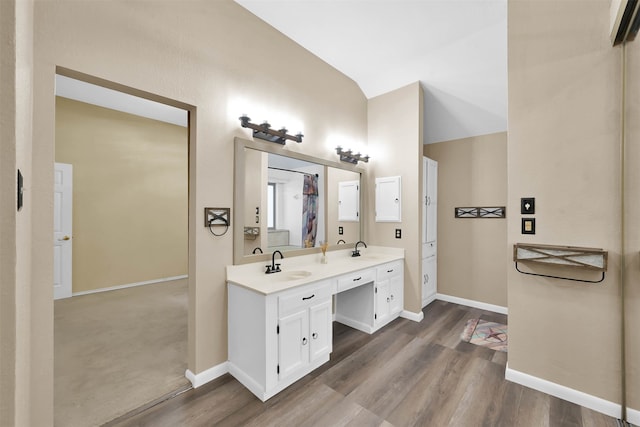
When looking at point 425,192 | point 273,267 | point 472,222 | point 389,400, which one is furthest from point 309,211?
point 472,222

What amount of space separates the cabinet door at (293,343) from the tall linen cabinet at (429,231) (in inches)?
87.0

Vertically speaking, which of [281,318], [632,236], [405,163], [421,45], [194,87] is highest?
[421,45]

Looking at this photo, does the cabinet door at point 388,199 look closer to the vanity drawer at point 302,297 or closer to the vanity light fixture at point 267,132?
the vanity light fixture at point 267,132

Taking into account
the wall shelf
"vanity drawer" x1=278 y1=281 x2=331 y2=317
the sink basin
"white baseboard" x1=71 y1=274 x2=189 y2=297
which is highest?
the wall shelf

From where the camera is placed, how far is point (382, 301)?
307 centimetres

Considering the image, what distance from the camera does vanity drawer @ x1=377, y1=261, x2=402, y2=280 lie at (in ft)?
9.98

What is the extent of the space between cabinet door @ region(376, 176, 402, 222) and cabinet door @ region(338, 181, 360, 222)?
0.29 metres

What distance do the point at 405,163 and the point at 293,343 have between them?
246cm

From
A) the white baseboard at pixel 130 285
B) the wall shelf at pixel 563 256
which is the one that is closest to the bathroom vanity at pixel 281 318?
the wall shelf at pixel 563 256

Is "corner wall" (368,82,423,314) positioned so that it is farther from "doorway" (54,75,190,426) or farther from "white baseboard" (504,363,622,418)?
"doorway" (54,75,190,426)

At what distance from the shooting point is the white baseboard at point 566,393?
1799 mm

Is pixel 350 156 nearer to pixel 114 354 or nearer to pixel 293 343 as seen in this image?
pixel 293 343

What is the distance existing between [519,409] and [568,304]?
2.67ft

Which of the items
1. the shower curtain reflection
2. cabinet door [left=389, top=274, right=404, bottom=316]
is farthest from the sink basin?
cabinet door [left=389, top=274, right=404, bottom=316]
